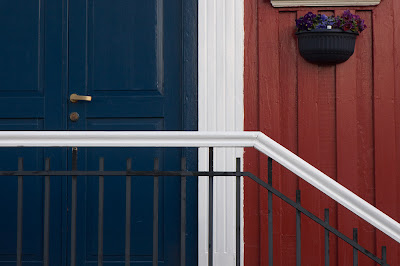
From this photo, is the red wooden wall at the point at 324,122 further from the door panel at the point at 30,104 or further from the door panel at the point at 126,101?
the door panel at the point at 30,104

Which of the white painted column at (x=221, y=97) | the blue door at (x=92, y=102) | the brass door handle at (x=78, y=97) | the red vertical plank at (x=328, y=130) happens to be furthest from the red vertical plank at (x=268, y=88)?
the brass door handle at (x=78, y=97)

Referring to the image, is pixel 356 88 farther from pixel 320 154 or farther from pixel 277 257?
pixel 277 257

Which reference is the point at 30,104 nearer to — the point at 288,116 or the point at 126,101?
the point at 126,101

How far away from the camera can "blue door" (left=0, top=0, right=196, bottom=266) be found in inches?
135

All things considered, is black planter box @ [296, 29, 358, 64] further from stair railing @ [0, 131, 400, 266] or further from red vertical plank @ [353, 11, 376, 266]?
stair railing @ [0, 131, 400, 266]

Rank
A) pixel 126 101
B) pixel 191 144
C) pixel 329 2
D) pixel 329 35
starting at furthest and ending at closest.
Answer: pixel 126 101
pixel 329 2
pixel 329 35
pixel 191 144

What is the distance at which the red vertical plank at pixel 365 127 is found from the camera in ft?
11.0

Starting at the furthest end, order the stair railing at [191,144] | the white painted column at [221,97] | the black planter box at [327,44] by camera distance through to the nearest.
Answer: the white painted column at [221,97] → the black planter box at [327,44] → the stair railing at [191,144]

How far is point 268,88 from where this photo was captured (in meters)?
3.40

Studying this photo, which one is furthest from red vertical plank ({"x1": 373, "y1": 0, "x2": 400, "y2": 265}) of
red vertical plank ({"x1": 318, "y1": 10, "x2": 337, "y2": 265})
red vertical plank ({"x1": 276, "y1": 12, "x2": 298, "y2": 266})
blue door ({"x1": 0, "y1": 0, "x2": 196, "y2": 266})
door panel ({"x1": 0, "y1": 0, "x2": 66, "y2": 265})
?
door panel ({"x1": 0, "y1": 0, "x2": 66, "y2": 265})

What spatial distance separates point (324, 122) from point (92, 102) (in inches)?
50.9

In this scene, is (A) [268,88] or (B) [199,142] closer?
(B) [199,142]

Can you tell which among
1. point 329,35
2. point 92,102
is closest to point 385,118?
point 329,35

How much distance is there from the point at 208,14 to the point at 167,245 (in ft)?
4.26
